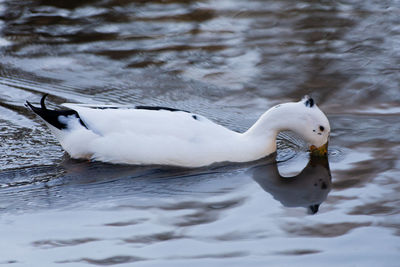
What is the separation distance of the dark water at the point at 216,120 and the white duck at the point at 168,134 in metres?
0.11

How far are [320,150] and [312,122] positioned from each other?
0.99 ft

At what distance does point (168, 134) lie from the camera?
587cm

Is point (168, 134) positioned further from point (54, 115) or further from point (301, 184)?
point (301, 184)

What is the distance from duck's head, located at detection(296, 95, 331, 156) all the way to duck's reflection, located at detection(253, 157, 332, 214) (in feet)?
0.78

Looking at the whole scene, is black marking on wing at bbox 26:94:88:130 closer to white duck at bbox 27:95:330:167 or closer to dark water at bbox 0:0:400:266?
white duck at bbox 27:95:330:167

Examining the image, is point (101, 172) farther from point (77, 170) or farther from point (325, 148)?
point (325, 148)

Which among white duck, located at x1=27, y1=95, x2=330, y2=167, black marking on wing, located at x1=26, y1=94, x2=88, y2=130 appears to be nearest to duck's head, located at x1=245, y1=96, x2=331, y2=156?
white duck, located at x1=27, y1=95, x2=330, y2=167

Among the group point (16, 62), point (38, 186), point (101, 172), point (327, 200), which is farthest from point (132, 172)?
point (16, 62)

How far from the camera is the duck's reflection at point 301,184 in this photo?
5.60 m

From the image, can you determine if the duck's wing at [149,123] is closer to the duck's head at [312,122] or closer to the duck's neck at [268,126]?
the duck's neck at [268,126]

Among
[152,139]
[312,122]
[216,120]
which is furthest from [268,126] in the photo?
[216,120]

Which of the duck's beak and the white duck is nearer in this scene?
the white duck

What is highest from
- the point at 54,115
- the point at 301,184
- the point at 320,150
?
the point at 54,115

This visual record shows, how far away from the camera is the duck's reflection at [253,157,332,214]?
18.4 ft
